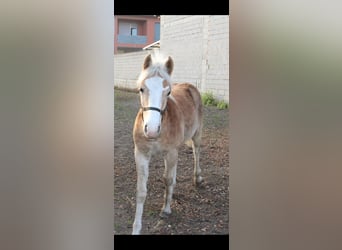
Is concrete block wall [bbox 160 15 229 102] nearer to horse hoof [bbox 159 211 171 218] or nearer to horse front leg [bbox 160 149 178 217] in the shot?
horse front leg [bbox 160 149 178 217]

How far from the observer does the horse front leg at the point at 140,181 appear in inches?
63.6

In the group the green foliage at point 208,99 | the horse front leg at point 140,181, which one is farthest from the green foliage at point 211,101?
the horse front leg at point 140,181

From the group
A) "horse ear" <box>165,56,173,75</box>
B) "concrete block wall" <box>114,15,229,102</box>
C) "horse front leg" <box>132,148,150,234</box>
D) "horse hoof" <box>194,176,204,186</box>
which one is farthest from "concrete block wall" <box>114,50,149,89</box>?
"horse hoof" <box>194,176,204,186</box>

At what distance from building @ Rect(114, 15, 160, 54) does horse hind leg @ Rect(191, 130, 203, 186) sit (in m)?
0.57

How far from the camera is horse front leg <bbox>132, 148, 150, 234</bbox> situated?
1616 millimetres

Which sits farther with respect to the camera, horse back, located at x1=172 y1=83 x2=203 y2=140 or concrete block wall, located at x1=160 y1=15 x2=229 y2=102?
horse back, located at x1=172 y1=83 x2=203 y2=140

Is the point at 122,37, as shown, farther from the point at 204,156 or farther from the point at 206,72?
the point at 204,156

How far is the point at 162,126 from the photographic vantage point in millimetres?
1632

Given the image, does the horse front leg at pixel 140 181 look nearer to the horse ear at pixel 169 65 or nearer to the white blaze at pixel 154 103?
the white blaze at pixel 154 103
